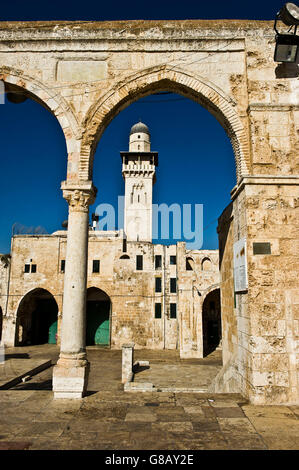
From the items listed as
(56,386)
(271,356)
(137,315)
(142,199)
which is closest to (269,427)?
(271,356)

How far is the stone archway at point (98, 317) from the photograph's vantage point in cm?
2638

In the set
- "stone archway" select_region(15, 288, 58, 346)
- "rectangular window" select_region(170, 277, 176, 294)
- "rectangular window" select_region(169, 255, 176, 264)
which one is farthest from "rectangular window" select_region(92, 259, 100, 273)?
"rectangular window" select_region(170, 277, 176, 294)

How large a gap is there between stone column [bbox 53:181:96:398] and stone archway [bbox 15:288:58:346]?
20.9 m

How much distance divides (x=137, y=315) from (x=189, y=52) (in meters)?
20.5

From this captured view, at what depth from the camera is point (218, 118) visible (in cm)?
682

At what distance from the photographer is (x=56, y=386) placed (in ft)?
18.0

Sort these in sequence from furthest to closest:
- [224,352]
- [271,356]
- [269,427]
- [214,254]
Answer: [214,254] → [224,352] → [271,356] → [269,427]

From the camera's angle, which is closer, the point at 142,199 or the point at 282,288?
the point at 282,288

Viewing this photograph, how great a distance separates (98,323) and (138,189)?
57.6 feet

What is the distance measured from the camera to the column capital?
246 inches

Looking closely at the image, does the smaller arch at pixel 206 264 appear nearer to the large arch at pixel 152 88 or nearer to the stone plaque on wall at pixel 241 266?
the stone plaque on wall at pixel 241 266

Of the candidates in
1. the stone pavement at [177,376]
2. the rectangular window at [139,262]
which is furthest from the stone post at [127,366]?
the rectangular window at [139,262]

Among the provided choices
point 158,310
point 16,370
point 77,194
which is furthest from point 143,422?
point 158,310
